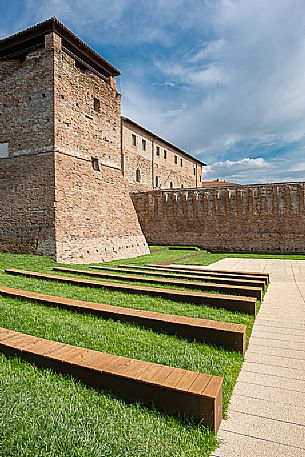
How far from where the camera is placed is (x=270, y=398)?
2.50 meters

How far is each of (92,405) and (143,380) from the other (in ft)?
1.29

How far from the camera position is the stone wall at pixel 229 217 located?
1759 centimetres

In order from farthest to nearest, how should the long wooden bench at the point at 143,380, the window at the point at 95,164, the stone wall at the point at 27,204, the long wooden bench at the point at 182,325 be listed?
the window at the point at 95,164, the stone wall at the point at 27,204, the long wooden bench at the point at 182,325, the long wooden bench at the point at 143,380

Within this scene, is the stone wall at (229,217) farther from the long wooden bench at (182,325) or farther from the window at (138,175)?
the long wooden bench at (182,325)

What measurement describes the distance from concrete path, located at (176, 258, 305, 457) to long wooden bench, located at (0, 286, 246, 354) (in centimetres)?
27

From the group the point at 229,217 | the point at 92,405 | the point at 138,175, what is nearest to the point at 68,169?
the point at 229,217

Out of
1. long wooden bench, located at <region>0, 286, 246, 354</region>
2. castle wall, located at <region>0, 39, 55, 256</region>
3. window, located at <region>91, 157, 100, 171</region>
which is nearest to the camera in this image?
long wooden bench, located at <region>0, 286, 246, 354</region>

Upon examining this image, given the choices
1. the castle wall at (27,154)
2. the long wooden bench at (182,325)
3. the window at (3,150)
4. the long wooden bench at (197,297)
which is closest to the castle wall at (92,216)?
the castle wall at (27,154)

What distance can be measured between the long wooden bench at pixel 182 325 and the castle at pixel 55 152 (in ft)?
23.4

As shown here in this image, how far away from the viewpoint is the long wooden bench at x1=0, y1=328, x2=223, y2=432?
205cm

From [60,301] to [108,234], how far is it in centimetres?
924

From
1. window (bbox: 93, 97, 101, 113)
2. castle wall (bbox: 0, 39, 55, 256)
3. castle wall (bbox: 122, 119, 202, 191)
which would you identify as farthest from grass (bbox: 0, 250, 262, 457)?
castle wall (bbox: 122, 119, 202, 191)

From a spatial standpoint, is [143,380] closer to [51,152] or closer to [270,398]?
[270,398]

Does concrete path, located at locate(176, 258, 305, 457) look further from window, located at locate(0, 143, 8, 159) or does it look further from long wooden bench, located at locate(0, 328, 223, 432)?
window, located at locate(0, 143, 8, 159)
